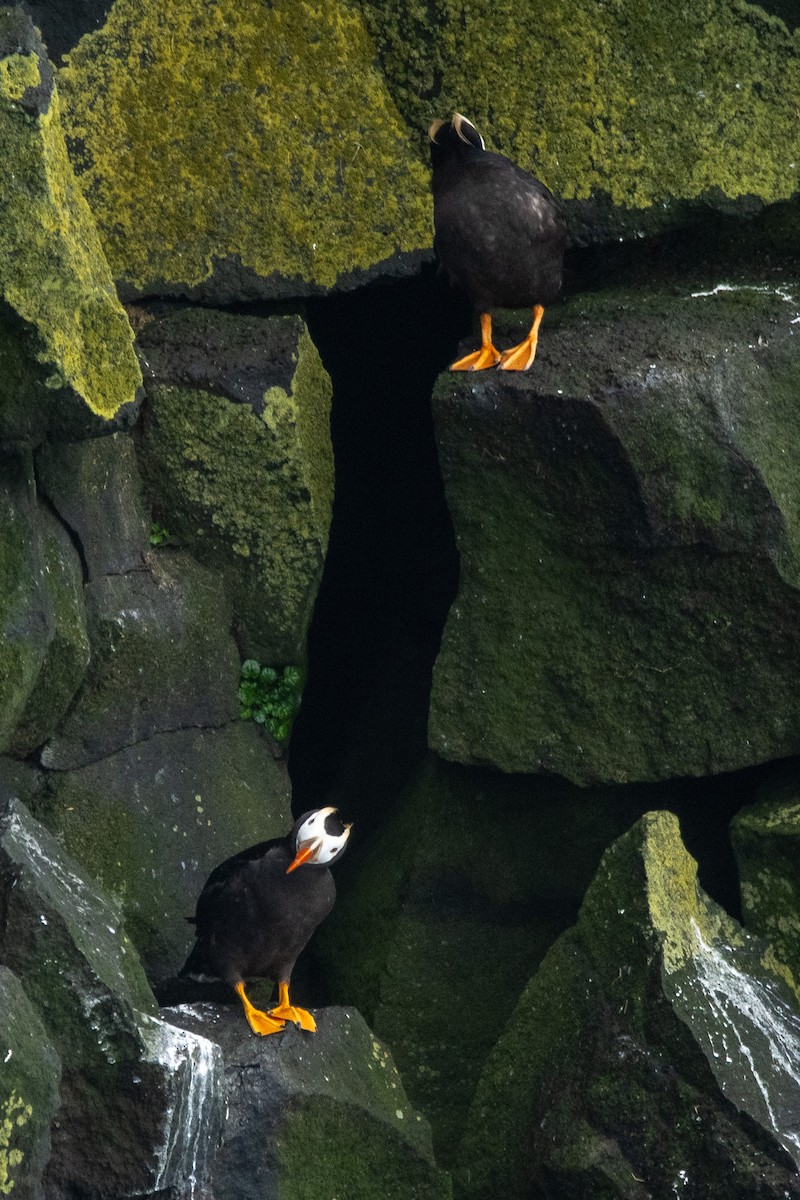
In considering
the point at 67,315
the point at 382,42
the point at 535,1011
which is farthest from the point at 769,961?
the point at 382,42

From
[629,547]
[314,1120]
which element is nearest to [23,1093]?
[314,1120]

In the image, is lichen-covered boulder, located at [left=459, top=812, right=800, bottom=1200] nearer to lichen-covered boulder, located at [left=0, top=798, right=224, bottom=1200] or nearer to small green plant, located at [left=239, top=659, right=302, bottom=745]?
lichen-covered boulder, located at [left=0, top=798, right=224, bottom=1200]

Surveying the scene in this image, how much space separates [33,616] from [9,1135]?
1.39 m

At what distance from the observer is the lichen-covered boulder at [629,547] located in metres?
5.36

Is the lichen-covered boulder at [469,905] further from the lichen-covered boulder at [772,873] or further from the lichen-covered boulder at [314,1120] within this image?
the lichen-covered boulder at [314,1120]

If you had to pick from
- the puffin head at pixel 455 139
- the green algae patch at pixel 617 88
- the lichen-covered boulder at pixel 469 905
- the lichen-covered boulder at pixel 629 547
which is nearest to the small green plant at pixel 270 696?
the lichen-covered boulder at pixel 629 547

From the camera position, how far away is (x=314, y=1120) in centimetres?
443

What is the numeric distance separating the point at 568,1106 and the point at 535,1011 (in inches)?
15.1

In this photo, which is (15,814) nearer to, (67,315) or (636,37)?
(67,315)

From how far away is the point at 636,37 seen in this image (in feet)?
19.1

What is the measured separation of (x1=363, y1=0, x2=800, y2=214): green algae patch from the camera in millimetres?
5801

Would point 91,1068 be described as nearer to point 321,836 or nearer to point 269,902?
point 269,902

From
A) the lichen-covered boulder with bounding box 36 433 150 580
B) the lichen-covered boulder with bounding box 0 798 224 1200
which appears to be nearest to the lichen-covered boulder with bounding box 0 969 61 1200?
the lichen-covered boulder with bounding box 0 798 224 1200

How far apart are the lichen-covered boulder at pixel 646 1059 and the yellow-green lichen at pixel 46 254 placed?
2.07 metres
